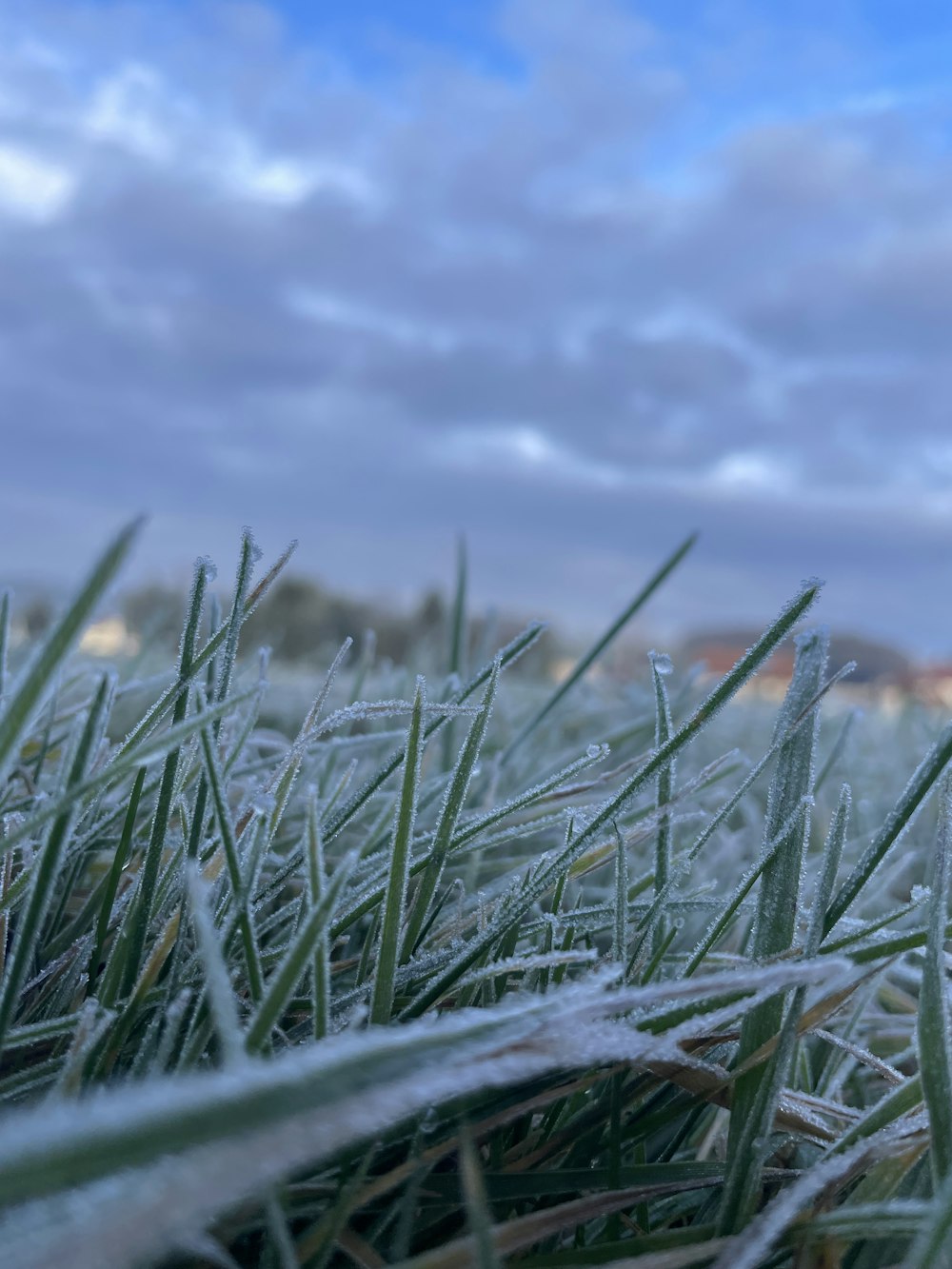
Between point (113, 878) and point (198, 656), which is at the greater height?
point (198, 656)

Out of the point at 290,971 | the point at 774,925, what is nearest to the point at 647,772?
the point at 774,925

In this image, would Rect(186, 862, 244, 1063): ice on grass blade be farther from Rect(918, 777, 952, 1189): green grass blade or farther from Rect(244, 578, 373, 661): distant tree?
Rect(244, 578, 373, 661): distant tree

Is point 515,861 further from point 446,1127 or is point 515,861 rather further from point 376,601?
point 376,601

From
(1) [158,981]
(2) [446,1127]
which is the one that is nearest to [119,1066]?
(1) [158,981]

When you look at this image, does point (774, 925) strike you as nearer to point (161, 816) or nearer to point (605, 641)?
point (161, 816)

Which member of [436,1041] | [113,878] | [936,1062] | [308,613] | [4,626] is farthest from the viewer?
[308,613]

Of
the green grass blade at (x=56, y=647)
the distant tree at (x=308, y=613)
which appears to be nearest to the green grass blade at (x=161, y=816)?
the green grass blade at (x=56, y=647)

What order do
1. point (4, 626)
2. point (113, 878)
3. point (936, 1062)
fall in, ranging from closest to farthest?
point (936, 1062) → point (113, 878) → point (4, 626)

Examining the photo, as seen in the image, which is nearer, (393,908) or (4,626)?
(393,908)
